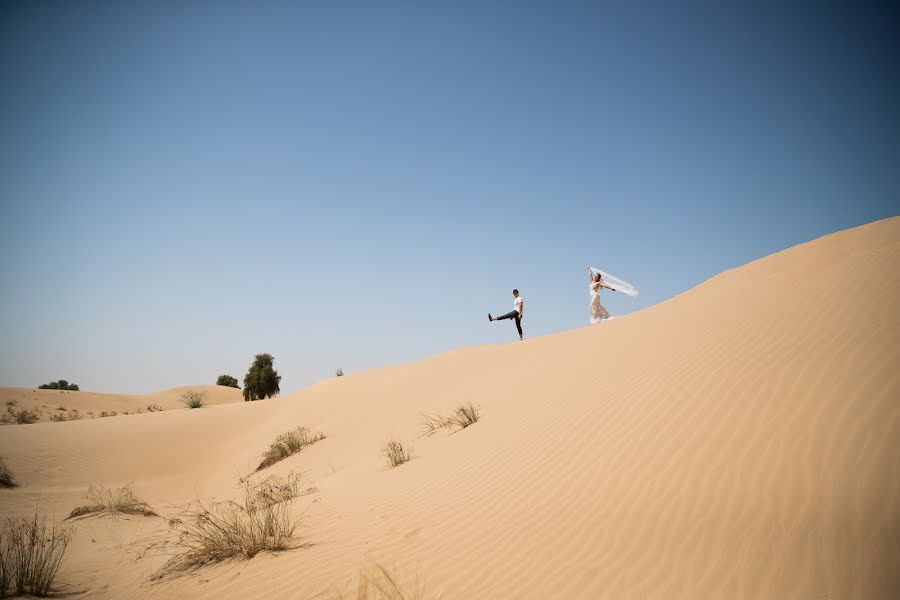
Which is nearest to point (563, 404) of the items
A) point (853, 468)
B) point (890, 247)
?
point (853, 468)

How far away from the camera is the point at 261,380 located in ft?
111

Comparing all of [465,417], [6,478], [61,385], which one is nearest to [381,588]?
[465,417]

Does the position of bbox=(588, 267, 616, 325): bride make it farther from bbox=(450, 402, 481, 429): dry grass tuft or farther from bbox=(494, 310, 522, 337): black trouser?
bbox=(450, 402, 481, 429): dry grass tuft

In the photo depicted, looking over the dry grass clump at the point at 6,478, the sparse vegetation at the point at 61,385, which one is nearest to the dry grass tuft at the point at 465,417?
the dry grass clump at the point at 6,478

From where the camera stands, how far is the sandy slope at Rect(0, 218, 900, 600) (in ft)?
9.59

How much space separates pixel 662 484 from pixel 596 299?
10.8 m

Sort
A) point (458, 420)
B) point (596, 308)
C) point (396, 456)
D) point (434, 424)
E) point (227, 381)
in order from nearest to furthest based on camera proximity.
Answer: point (396, 456), point (458, 420), point (434, 424), point (596, 308), point (227, 381)

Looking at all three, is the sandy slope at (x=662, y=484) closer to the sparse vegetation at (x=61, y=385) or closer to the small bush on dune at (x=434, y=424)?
the small bush on dune at (x=434, y=424)

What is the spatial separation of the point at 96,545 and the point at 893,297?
35.2 ft

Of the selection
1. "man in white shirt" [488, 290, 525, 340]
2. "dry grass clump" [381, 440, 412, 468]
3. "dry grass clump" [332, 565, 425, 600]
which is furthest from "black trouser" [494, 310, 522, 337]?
"dry grass clump" [332, 565, 425, 600]

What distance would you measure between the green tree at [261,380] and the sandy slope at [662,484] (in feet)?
83.7

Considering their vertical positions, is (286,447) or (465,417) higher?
(465,417)

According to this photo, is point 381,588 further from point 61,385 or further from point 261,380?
point 61,385

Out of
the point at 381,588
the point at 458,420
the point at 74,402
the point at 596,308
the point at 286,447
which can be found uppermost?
the point at 74,402
